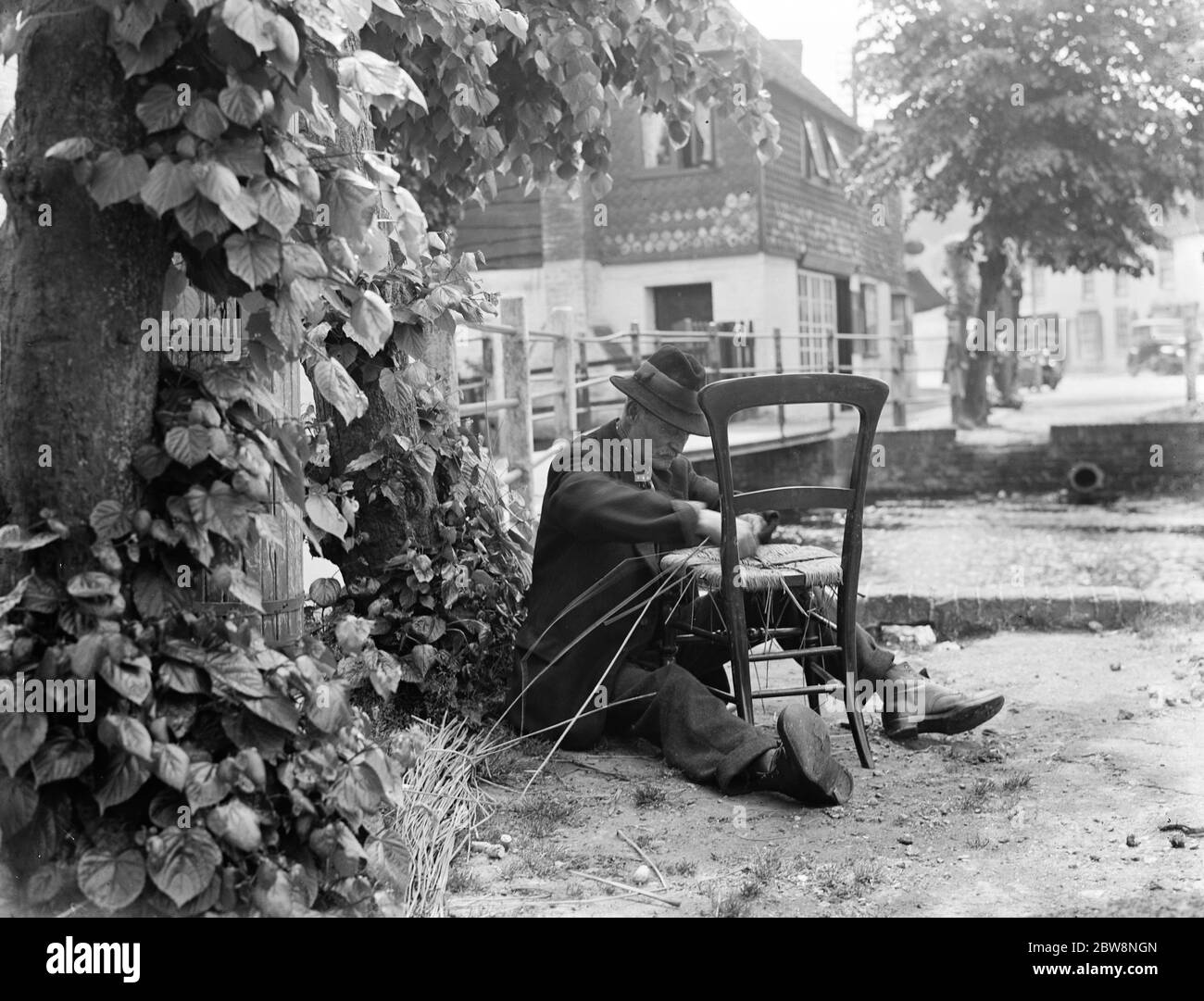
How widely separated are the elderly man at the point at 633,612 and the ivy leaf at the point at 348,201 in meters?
1.60

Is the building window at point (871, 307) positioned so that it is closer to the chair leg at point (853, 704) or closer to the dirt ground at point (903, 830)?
the dirt ground at point (903, 830)

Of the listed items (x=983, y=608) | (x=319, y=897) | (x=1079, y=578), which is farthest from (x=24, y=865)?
(x=1079, y=578)

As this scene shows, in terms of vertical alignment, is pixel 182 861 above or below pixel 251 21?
below

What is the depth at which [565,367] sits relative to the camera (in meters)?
10.5

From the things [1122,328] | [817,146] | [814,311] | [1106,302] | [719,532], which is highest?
[817,146]

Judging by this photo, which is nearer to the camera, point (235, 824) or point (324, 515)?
point (235, 824)

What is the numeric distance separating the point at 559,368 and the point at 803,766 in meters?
6.84

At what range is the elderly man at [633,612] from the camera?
14.5ft

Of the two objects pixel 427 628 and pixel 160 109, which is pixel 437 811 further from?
pixel 160 109

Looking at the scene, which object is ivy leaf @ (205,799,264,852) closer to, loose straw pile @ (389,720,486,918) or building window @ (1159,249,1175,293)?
loose straw pile @ (389,720,486,918)

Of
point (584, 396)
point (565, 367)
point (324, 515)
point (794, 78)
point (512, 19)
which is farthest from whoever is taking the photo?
point (794, 78)

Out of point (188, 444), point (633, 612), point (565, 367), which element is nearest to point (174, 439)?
point (188, 444)

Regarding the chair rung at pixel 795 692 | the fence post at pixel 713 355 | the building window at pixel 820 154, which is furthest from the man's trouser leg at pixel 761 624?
the building window at pixel 820 154

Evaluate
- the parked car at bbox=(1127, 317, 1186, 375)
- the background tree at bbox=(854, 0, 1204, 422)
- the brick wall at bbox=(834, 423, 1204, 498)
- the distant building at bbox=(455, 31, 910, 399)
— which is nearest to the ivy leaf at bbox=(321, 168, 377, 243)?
the brick wall at bbox=(834, 423, 1204, 498)
